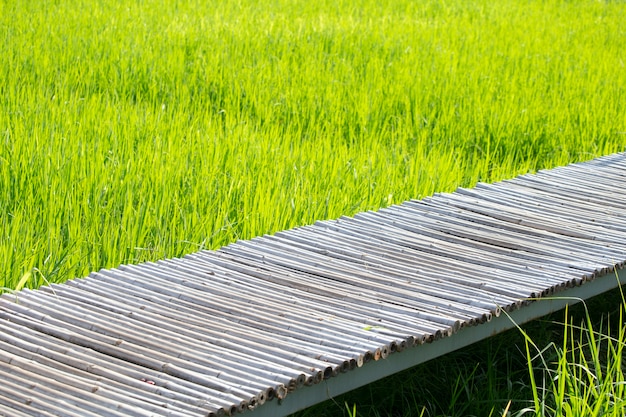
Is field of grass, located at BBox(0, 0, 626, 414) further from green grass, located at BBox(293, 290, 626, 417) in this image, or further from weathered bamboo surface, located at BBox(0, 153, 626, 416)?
green grass, located at BBox(293, 290, 626, 417)

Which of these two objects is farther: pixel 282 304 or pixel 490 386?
pixel 490 386

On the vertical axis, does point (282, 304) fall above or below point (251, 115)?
above

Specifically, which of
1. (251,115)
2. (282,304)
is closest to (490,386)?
(282,304)

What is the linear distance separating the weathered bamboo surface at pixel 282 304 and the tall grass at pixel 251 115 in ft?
1.17

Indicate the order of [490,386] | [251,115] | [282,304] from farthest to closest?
[251,115]
[490,386]
[282,304]

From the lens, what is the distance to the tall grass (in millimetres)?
3260

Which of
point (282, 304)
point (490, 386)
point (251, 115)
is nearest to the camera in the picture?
point (282, 304)

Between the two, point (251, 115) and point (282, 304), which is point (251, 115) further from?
point (282, 304)

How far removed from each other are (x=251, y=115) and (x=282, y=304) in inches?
130

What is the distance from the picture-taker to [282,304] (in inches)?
84.3

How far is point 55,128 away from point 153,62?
1771 millimetres

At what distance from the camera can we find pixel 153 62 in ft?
19.4

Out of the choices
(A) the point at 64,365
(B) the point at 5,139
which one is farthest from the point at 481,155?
(A) the point at 64,365

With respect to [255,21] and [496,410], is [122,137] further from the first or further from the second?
[255,21]
